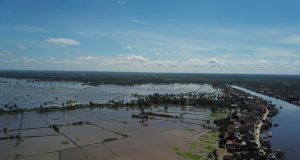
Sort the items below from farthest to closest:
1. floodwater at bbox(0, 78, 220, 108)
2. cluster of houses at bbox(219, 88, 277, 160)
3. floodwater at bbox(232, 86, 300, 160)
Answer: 1. floodwater at bbox(0, 78, 220, 108)
2. floodwater at bbox(232, 86, 300, 160)
3. cluster of houses at bbox(219, 88, 277, 160)

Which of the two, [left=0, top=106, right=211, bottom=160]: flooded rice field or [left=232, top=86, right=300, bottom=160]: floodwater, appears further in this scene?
[left=232, top=86, right=300, bottom=160]: floodwater

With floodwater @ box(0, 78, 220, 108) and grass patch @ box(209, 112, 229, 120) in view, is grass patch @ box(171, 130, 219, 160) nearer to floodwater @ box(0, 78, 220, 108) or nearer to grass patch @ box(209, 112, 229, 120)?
grass patch @ box(209, 112, 229, 120)

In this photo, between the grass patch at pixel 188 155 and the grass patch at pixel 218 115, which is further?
the grass patch at pixel 218 115

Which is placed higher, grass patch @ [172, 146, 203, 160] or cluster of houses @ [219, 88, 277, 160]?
cluster of houses @ [219, 88, 277, 160]

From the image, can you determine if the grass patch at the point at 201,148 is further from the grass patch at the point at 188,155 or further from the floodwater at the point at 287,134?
the floodwater at the point at 287,134

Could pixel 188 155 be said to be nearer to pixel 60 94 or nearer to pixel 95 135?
pixel 95 135

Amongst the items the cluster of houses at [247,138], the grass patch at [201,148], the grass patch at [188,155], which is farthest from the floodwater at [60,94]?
the grass patch at [188,155]

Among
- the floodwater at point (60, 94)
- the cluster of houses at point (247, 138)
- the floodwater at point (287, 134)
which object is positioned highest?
the floodwater at point (60, 94)

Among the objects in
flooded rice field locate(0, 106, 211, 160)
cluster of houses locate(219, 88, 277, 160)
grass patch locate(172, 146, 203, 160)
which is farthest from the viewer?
flooded rice field locate(0, 106, 211, 160)

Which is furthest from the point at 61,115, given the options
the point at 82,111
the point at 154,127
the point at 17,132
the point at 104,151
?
the point at 104,151

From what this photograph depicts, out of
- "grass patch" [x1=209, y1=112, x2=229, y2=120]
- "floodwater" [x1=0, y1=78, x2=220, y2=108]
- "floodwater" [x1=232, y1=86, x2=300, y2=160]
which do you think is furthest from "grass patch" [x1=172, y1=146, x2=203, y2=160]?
"floodwater" [x1=0, y1=78, x2=220, y2=108]
